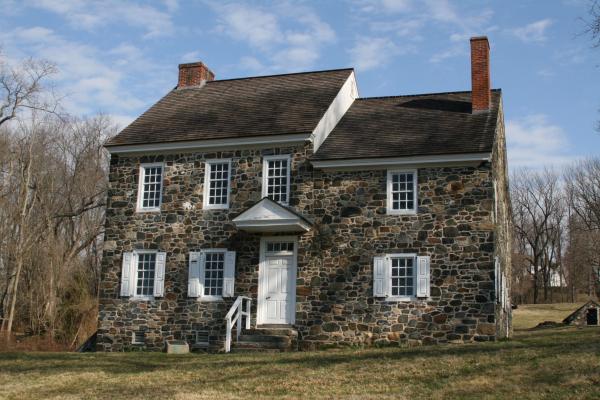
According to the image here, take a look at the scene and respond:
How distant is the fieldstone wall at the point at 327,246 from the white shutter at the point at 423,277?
179mm

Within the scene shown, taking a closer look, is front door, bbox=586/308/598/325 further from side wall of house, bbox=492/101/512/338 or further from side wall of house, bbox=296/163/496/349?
side wall of house, bbox=296/163/496/349

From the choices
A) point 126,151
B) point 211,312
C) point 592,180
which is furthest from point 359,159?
point 592,180

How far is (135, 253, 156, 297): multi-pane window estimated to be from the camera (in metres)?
19.5

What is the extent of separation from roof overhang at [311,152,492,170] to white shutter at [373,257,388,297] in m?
2.47

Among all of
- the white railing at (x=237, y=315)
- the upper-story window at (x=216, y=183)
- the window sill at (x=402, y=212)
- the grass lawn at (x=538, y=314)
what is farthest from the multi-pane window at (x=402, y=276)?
the grass lawn at (x=538, y=314)

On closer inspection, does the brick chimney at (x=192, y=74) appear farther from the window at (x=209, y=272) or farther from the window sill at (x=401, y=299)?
the window sill at (x=401, y=299)

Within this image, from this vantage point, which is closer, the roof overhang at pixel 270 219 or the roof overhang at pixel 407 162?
the roof overhang at pixel 407 162

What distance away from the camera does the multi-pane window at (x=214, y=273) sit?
1884 cm

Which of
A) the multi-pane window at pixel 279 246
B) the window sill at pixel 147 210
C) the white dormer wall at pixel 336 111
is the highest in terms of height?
the white dormer wall at pixel 336 111

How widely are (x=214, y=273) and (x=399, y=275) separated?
5.11m

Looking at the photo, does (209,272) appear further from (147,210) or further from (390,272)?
(390,272)

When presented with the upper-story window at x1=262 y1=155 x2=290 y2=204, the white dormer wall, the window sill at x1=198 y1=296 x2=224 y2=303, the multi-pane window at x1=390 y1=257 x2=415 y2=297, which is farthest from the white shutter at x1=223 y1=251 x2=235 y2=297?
the multi-pane window at x1=390 y1=257 x2=415 y2=297

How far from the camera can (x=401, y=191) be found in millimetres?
17812

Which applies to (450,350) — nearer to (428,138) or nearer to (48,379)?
(428,138)
